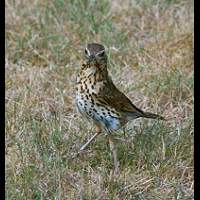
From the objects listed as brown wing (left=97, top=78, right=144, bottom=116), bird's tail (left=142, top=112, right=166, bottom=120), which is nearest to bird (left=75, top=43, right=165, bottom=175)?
brown wing (left=97, top=78, right=144, bottom=116)

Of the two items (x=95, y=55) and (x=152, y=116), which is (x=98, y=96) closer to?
(x=95, y=55)

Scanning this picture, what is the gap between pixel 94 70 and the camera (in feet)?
17.5

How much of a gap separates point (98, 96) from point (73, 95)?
1.20m

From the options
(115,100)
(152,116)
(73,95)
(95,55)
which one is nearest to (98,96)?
(115,100)

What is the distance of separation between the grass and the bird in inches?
10.0

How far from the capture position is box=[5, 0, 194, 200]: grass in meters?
5.29

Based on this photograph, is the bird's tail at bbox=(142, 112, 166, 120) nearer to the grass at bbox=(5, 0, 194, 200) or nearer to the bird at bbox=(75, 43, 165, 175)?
the grass at bbox=(5, 0, 194, 200)

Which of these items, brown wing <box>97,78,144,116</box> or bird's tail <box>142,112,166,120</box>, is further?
bird's tail <box>142,112,166,120</box>

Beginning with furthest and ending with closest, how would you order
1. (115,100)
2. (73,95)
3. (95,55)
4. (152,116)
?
1. (73,95)
2. (152,116)
3. (115,100)
4. (95,55)

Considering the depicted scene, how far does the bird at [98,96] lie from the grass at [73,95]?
0.83 feet

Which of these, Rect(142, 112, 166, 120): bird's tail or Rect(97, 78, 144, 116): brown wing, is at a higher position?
Rect(97, 78, 144, 116): brown wing

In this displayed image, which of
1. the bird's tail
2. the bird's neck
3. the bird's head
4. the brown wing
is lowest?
→ the bird's tail

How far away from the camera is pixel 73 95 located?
651 centimetres

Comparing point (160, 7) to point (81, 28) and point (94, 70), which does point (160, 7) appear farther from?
point (94, 70)
